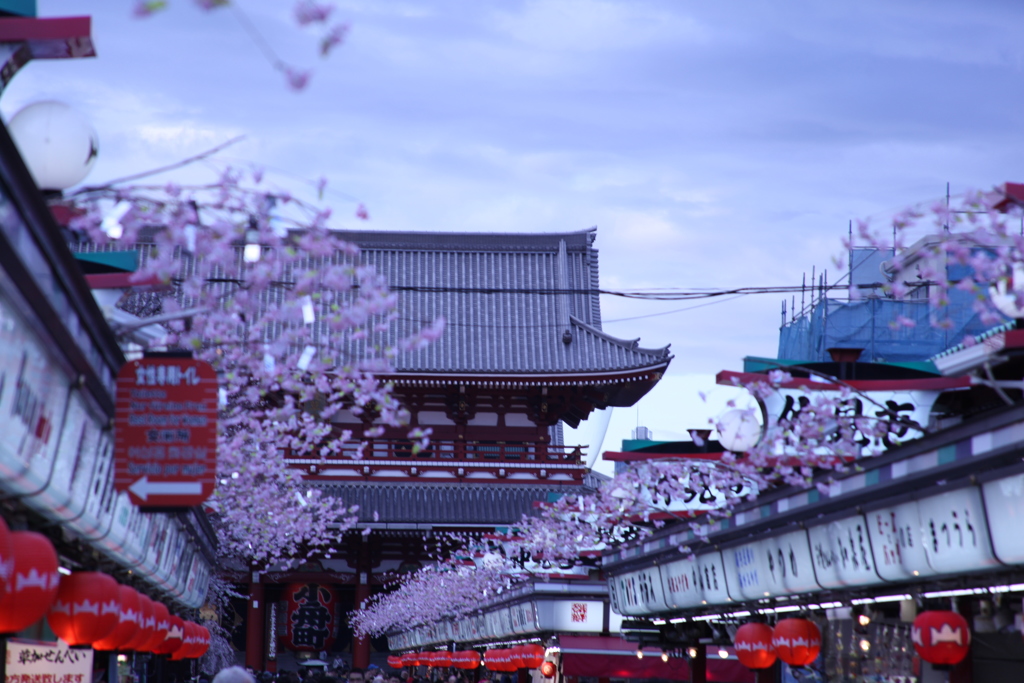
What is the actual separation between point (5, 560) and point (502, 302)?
121 feet

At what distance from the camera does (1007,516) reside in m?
7.80

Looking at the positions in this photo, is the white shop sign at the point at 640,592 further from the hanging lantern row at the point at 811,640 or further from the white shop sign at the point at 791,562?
the white shop sign at the point at 791,562

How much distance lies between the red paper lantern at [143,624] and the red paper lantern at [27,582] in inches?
165

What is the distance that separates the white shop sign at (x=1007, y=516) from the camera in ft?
25.0

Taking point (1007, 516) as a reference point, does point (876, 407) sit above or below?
above

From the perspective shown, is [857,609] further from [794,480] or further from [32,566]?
[32,566]

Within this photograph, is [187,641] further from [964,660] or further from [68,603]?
[964,660]

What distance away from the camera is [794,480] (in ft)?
39.4

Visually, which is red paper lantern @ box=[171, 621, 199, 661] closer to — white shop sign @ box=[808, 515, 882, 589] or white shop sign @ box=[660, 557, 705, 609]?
white shop sign @ box=[660, 557, 705, 609]

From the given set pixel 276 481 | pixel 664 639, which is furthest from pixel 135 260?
pixel 276 481

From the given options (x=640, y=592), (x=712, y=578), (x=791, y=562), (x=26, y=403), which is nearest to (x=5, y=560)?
(x=26, y=403)

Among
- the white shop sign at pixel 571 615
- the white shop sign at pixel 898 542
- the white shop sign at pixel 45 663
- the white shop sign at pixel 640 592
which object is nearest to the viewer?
the white shop sign at pixel 898 542

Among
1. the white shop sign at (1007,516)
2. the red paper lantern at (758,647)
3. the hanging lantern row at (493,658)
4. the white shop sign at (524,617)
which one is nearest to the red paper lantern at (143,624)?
the red paper lantern at (758,647)

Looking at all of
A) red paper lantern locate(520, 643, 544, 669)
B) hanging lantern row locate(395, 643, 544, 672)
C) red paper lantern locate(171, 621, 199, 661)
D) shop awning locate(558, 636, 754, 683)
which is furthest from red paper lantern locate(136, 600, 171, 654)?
hanging lantern row locate(395, 643, 544, 672)
